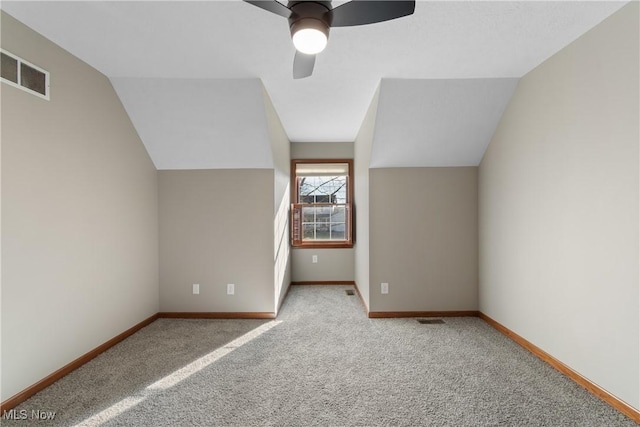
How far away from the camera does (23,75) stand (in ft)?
6.50

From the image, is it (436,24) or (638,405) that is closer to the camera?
(638,405)

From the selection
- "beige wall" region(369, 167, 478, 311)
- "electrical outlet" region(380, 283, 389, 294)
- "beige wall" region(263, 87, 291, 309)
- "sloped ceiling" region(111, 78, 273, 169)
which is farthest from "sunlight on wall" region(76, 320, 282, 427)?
"sloped ceiling" region(111, 78, 273, 169)

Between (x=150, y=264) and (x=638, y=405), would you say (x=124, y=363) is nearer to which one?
(x=150, y=264)

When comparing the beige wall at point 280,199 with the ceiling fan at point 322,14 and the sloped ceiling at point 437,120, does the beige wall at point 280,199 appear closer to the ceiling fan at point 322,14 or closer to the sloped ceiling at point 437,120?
the sloped ceiling at point 437,120

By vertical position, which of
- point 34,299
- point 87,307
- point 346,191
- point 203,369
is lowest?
point 203,369

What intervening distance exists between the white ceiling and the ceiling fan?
19.6 inches

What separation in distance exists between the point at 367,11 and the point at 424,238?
105 inches

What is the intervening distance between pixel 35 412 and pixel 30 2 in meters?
2.43

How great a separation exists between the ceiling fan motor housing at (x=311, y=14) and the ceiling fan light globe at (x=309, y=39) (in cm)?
2

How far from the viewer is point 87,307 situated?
8.17 ft

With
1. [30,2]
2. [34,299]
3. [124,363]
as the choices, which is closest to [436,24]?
[30,2]

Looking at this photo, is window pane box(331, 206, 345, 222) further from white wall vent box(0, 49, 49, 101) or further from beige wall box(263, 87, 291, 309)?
white wall vent box(0, 49, 49, 101)

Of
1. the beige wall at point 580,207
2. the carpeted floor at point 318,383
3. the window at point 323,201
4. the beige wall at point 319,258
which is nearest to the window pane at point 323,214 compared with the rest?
the window at point 323,201

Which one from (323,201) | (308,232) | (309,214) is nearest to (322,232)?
(308,232)
